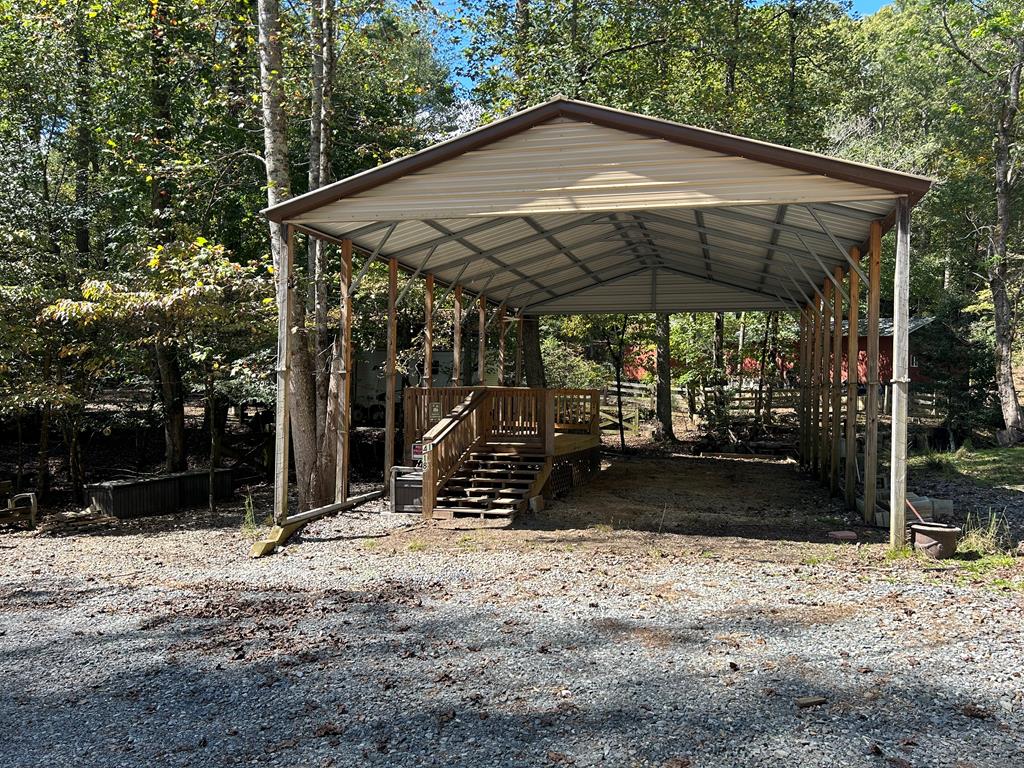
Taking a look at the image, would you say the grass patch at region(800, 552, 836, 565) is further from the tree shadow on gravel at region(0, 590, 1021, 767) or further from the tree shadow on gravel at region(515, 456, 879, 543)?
the tree shadow on gravel at region(0, 590, 1021, 767)

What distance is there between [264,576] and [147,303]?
5.47 m

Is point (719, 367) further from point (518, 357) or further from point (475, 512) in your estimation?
point (475, 512)

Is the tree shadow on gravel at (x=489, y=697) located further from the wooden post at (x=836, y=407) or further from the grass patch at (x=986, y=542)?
the wooden post at (x=836, y=407)

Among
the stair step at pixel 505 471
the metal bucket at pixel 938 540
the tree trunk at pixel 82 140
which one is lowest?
the metal bucket at pixel 938 540

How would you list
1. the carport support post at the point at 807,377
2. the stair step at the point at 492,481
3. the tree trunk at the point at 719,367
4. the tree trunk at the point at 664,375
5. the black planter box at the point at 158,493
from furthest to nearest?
the tree trunk at the point at 664,375, the tree trunk at the point at 719,367, the carport support post at the point at 807,377, the black planter box at the point at 158,493, the stair step at the point at 492,481

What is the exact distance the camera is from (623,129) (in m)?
8.18

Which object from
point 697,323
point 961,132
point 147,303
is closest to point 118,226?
point 147,303

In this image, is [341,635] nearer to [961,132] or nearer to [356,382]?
[356,382]

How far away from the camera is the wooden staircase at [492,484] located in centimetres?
1034

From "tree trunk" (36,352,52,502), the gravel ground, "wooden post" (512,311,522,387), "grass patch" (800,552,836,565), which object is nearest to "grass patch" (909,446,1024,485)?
"grass patch" (800,552,836,565)

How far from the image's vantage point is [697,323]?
27031 millimetres

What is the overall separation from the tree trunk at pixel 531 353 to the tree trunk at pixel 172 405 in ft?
25.4

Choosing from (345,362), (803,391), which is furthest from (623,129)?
(803,391)

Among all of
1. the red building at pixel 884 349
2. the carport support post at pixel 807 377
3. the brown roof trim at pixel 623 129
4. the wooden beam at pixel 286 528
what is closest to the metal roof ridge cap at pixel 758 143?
the brown roof trim at pixel 623 129
